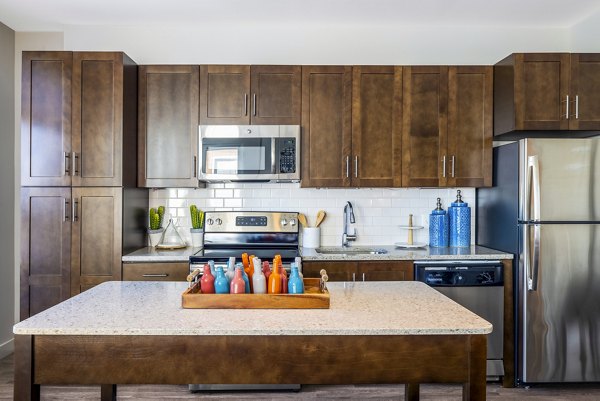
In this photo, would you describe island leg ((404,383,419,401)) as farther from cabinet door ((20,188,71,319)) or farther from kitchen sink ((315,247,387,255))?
cabinet door ((20,188,71,319))

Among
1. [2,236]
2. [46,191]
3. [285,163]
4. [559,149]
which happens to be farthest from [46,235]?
[559,149]

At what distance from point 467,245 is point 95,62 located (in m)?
3.20

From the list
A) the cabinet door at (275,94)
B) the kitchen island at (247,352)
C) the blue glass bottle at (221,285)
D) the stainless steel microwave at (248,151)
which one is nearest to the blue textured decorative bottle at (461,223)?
the stainless steel microwave at (248,151)

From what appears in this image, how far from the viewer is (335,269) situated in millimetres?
3400

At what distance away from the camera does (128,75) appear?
3.51 m

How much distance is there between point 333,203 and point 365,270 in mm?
820

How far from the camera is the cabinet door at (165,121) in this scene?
3.65 m

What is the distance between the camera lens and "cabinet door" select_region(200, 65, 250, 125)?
12.0ft

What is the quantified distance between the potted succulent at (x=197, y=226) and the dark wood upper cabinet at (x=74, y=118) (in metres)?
0.70

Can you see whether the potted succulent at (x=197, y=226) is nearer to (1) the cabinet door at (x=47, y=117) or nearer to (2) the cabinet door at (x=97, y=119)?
(2) the cabinet door at (x=97, y=119)

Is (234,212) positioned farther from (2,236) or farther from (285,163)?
(2,236)

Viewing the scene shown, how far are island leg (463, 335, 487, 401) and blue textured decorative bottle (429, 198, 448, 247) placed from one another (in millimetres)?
2311

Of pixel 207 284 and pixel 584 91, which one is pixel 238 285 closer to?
pixel 207 284

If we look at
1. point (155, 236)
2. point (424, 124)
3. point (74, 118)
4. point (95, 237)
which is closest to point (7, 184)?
point (74, 118)
